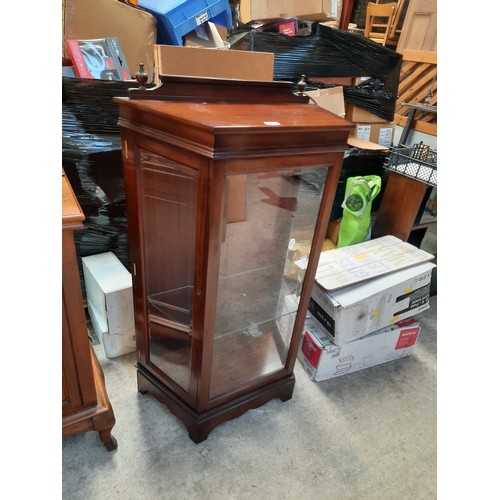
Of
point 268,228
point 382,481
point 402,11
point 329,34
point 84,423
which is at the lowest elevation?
point 382,481

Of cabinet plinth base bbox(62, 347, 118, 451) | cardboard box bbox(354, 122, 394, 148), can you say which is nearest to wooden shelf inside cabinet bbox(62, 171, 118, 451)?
cabinet plinth base bbox(62, 347, 118, 451)

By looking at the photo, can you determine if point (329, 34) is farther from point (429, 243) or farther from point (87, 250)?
point (87, 250)

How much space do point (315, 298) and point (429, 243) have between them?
48.9 inches

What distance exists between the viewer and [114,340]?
151 cm

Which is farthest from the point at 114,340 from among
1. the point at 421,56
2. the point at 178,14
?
the point at 421,56

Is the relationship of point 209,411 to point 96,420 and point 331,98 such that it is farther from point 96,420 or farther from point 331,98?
point 331,98

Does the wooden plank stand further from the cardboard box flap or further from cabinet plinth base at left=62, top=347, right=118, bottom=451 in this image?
cabinet plinth base at left=62, top=347, right=118, bottom=451

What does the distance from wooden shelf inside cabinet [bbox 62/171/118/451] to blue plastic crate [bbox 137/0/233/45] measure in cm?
103

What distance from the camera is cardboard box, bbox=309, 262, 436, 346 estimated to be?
4.65 ft

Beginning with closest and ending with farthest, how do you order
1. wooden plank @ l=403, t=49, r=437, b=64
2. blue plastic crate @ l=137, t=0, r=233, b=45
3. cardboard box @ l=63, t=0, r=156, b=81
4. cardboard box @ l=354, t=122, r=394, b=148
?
cardboard box @ l=63, t=0, r=156, b=81
blue plastic crate @ l=137, t=0, r=233, b=45
cardboard box @ l=354, t=122, r=394, b=148
wooden plank @ l=403, t=49, r=437, b=64

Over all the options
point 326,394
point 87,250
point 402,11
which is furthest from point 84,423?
point 402,11

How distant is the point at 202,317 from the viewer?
0.97 metres

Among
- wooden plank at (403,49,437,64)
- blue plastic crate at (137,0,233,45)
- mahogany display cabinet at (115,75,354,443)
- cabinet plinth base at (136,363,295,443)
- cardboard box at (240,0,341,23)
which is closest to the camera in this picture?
mahogany display cabinet at (115,75,354,443)

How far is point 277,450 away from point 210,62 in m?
1.45
